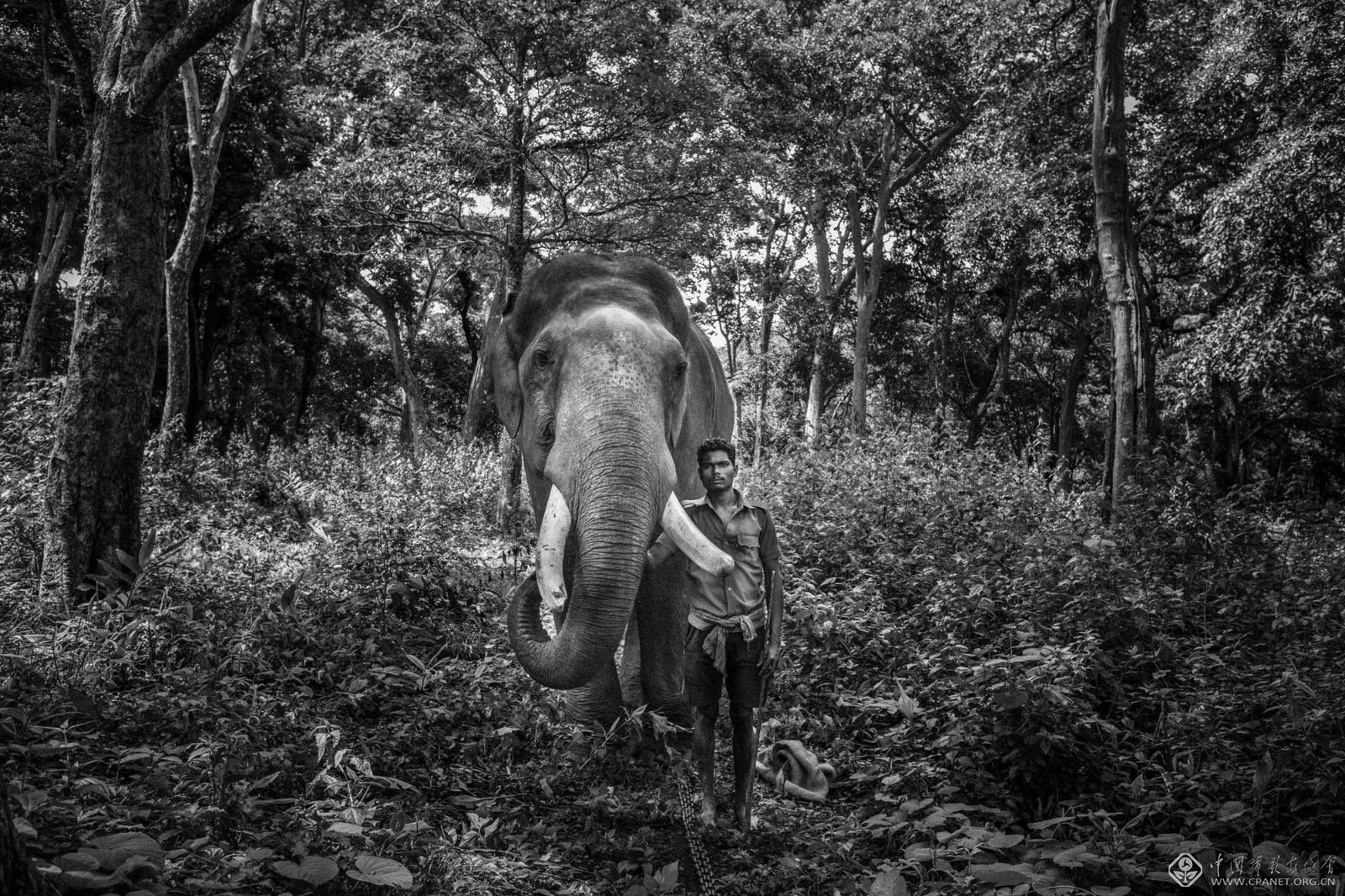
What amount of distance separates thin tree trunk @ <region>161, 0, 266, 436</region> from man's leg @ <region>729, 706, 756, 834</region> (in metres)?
12.0

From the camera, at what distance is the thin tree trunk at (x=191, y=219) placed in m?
14.5

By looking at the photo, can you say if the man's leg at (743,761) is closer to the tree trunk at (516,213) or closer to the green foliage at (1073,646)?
the green foliage at (1073,646)

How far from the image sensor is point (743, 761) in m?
4.81

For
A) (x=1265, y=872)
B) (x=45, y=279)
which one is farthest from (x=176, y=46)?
(x=45, y=279)

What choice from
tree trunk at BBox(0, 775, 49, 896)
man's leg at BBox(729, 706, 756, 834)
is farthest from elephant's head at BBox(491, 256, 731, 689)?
tree trunk at BBox(0, 775, 49, 896)

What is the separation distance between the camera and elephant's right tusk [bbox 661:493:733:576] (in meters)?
4.66

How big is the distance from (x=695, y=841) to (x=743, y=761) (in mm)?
454

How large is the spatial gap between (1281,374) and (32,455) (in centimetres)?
2295

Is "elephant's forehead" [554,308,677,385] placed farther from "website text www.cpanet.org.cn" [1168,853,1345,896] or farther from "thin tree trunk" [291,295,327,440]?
"thin tree trunk" [291,295,327,440]

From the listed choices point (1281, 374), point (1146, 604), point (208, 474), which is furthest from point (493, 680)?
point (1281, 374)

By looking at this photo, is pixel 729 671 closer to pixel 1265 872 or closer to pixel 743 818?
Result: pixel 743 818

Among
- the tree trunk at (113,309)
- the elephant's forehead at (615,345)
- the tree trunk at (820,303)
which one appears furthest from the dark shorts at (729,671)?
the tree trunk at (820,303)

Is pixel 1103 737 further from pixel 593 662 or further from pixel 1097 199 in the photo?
pixel 1097 199

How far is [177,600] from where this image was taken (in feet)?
21.1
